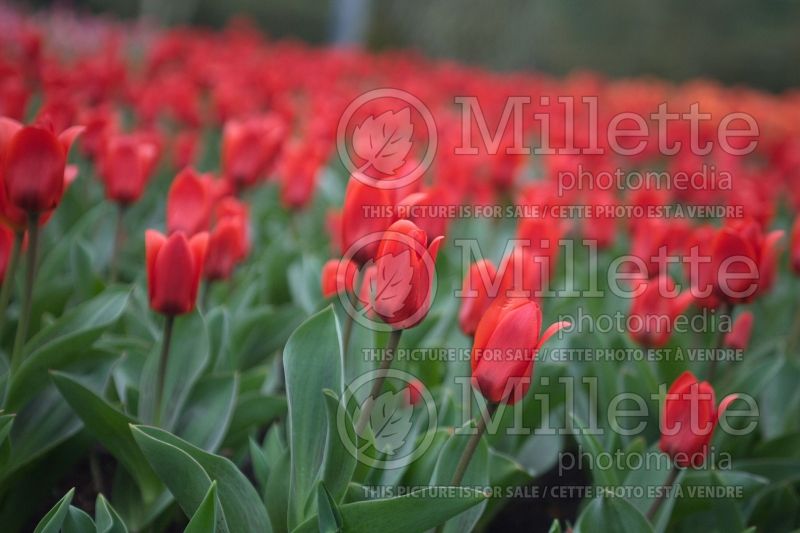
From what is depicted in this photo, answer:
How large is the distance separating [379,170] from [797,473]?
113 centimetres

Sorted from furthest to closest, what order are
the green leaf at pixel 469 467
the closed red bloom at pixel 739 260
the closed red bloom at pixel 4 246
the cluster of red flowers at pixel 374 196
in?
the closed red bloom at pixel 739 260
the closed red bloom at pixel 4 246
the green leaf at pixel 469 467
the cluster of red flowers at pixel 374 196

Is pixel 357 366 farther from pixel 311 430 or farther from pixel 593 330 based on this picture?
pixel 593 330

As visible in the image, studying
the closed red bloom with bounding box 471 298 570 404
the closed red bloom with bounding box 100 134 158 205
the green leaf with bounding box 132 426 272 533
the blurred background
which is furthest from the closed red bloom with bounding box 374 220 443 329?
the blurred background

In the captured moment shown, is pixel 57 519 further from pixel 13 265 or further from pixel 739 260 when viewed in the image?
pixel 739 260

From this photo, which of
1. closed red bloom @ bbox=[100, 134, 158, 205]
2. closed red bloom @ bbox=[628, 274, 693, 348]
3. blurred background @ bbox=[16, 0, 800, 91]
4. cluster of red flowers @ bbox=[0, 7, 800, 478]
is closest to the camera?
cluster of red flowers @ bbox=[0, 7, 800, 478]

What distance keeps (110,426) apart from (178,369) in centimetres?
21

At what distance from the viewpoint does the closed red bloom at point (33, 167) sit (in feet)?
4.07

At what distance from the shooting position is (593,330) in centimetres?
175

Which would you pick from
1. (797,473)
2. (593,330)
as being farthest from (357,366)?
(797,473)

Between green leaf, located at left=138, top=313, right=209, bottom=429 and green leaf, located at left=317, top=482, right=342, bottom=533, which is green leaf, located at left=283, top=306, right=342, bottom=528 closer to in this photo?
green leaf, located at left=317, top=482, right=342, bottom=533

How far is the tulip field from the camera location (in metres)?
1.18

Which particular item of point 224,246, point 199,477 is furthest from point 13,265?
point 199,477

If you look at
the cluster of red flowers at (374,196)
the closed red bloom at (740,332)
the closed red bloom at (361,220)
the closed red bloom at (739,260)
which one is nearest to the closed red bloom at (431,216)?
the cluster of red flowers at (374,196)

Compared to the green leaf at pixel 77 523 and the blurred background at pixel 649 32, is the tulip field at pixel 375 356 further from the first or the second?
the blurred background at pixel 649 32
